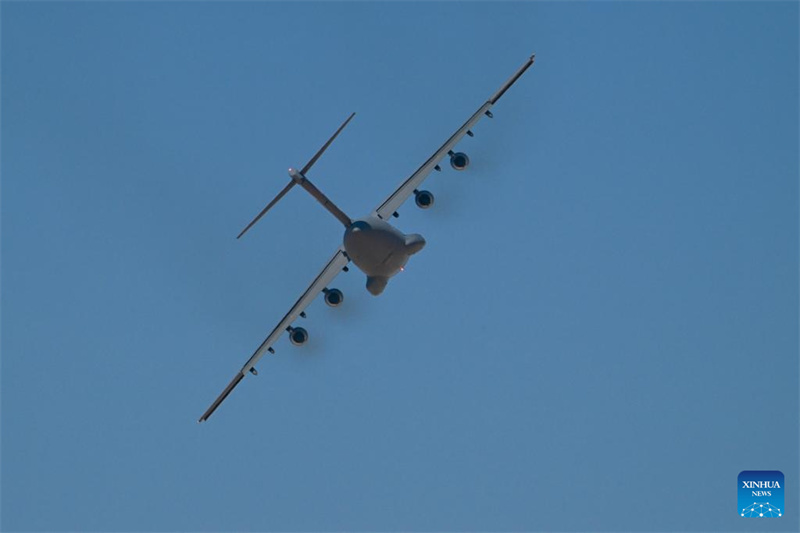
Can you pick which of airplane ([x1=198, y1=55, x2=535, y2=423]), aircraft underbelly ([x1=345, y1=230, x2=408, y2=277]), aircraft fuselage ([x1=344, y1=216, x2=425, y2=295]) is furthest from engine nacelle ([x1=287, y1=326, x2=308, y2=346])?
aircraft underbelly ([x1=345, y1=230, x2=408, y2=277])

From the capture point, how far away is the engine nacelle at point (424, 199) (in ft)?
214

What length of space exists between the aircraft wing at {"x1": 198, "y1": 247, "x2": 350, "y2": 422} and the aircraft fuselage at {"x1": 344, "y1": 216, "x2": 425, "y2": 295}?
4262 mm

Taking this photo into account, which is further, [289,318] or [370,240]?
[289,318]

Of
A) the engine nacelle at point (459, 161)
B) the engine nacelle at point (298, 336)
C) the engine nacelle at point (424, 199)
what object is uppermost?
the engine nacelle at point (459, 161)

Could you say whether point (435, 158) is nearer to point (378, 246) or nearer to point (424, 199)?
point (424, 199)

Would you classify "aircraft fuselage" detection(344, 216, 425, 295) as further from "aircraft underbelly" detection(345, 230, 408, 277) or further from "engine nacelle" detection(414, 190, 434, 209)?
"engine nacelle" detection(414, 190, 434, 209)

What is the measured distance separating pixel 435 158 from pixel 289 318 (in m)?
10.1

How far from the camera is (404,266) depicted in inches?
2478

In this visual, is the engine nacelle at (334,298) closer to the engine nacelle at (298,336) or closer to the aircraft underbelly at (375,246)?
the engine nacelle at (298,336)

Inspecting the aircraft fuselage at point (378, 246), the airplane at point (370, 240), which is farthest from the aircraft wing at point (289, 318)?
the aircraft fuselage at point (378, 246)

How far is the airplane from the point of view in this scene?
6094cm

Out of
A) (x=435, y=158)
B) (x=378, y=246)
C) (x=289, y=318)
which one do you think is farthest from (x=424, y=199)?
(x=289, y=318)

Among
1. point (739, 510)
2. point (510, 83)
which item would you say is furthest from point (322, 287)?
point (739, 510)

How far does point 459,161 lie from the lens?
2611 inches
